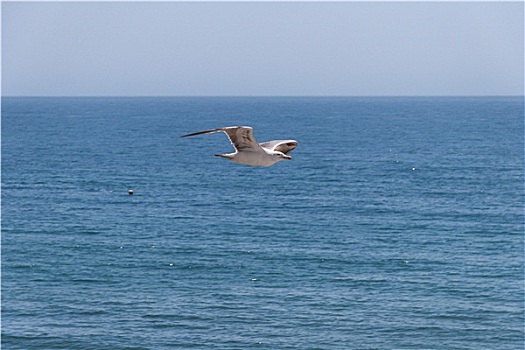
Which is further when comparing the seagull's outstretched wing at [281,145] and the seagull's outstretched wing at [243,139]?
the seagull's outstretched wing at [281,145]

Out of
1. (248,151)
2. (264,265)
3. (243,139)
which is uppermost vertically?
(243,139)

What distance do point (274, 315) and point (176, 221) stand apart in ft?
148

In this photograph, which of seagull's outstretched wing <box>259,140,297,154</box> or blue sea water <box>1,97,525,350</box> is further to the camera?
blue sea water <box>1,97,525,350</box>

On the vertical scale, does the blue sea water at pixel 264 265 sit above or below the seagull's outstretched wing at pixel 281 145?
below

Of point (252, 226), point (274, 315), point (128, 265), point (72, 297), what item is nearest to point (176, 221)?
point (252, 226)

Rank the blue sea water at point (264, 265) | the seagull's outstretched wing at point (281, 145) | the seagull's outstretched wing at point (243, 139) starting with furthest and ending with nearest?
the blue sea water at point (264, 265)
the seagull's outstretched wing at point (281, 145)
the seagull's outstretched wing at point (243, 139)

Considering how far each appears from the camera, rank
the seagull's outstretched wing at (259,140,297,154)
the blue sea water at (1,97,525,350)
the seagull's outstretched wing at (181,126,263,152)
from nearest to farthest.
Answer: the seagull's outstretched wing at (181,126,263,152), the seagull's outstretched wing at (259,140,297,154), the blue sea water at (1,97,525,350)

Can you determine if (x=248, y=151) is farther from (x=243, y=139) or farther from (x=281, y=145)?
(x=281, y=145)

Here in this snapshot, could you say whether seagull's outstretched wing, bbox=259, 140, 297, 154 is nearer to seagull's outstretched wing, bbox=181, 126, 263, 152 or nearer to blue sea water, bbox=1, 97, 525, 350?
seagull's outstretched wing, bbox=181, 126, 263, 152

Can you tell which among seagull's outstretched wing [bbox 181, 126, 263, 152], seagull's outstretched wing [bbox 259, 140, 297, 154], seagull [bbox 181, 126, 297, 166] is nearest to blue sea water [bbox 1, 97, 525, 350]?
seagull's outstretched wing [bbox 259, 140, 297, 154]

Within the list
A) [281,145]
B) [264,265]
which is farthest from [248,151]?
[264,265]

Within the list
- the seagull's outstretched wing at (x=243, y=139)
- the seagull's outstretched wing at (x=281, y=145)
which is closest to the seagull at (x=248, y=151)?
the seagull's outstretched wing at (x=243, y=139)

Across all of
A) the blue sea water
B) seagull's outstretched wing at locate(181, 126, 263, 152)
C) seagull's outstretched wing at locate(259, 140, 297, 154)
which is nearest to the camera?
seagull's outstretched wing at locate(181, 126, 263, 152)

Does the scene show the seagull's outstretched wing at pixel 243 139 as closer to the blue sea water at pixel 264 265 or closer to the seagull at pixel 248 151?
the seagull at pixel 248 151
